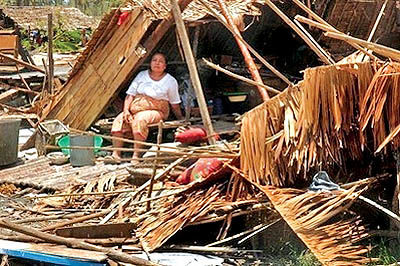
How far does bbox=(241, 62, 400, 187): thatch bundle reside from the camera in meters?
4.73

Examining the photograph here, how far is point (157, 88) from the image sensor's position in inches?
344

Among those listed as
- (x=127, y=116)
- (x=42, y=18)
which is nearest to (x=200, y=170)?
(x=127, y=116)

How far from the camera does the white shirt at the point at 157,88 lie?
874cm

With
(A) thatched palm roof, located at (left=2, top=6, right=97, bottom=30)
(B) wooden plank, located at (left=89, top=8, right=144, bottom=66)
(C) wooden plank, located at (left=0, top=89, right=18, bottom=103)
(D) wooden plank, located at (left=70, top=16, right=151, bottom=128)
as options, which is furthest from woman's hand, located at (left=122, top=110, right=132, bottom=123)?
(A) thatched palm roof, located at (left=2, top=6, right=97, bottom=30)

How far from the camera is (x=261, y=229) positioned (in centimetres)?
520

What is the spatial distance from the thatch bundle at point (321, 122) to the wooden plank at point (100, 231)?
3.43ft

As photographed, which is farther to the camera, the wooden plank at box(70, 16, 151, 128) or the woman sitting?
the wooden plank at box(70, 16, 151, 128)

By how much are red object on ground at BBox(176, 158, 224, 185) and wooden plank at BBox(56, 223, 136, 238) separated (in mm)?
734

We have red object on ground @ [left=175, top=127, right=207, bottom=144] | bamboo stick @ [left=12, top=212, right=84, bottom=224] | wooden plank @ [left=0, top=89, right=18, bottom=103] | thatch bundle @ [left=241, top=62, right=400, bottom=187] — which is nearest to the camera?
thatch bundle @ [left=241, top=62, right=400, bottom=187]

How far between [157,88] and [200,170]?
293 centimetres

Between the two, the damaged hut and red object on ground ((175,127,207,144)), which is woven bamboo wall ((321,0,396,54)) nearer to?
red object on ground ((175,127,207,144))

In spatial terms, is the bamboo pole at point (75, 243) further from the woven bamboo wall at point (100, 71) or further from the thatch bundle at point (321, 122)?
the woven bamboo wall at point (100, 71)

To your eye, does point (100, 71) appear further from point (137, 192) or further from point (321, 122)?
point (321, 122)

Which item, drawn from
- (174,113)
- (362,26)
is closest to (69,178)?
(174,113)
